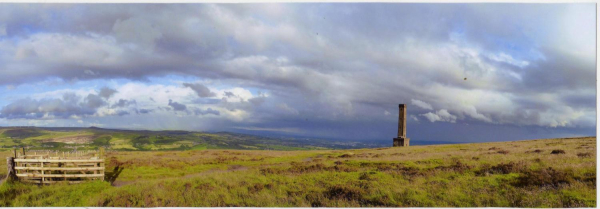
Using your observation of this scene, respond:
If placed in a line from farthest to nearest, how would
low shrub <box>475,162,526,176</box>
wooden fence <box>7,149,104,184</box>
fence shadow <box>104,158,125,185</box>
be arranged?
fence shadow <box>104,158,125,185</box>
wooden fence <box>7,149,104,184</box>
low shrub <box>475,162,526,176</box>

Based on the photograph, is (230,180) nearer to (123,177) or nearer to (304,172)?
(304,172)

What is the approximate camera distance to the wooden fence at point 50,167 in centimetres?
1734

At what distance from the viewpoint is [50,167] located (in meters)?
17.9

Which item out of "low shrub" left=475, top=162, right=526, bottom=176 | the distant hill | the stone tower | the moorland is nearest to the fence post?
the moorland

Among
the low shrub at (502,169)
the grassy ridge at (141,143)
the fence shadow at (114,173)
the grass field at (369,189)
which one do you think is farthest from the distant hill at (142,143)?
the low shrub at (502,169)

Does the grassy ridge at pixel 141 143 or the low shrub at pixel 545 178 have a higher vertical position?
the low shrub at pixel 545 178

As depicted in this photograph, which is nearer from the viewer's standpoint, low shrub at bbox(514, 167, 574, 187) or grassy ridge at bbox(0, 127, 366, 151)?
low shrub at bbox(514, 167, 574, 187)

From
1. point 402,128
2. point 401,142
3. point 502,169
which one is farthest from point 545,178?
point 401,142

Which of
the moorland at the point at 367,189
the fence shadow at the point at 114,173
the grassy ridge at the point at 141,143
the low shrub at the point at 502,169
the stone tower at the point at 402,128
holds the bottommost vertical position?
the grassy ridge at the point at 141,143

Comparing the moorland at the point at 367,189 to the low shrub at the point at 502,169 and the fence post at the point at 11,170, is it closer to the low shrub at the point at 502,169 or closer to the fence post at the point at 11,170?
the low shrub at the point at 502,169

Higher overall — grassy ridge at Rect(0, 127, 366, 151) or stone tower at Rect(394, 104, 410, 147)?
stone tower at Rect(394, 104, 410, 147)

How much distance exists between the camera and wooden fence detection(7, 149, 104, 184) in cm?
1734

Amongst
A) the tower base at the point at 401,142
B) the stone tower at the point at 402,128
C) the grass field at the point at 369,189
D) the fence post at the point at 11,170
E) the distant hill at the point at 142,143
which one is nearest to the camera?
the grass field at the point at 369,189

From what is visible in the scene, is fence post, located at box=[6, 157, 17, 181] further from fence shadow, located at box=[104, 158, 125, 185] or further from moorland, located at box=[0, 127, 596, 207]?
fence shadow, located at box=[104, 158, 125, 185]
